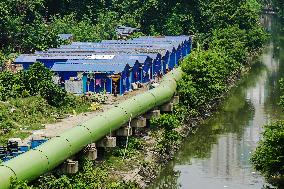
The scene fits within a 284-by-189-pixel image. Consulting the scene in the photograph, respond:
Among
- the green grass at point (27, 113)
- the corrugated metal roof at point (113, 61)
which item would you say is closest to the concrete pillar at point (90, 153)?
the green grass at point (27, 113)

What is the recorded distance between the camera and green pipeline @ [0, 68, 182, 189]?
26391 mm

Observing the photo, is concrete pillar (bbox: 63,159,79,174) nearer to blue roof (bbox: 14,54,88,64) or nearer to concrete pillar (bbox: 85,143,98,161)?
concrete pillar (bbox: 85,143,98,161)

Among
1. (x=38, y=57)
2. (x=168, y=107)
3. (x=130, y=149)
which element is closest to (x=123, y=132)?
(x=130, y=149)

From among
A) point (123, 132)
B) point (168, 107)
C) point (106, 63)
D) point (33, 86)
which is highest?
point (106, 63)

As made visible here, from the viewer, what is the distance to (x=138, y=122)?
42.4 m

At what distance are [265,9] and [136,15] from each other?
77222 millimetres

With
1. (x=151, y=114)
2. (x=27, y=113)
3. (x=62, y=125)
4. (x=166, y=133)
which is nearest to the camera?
(x=62, y=125)

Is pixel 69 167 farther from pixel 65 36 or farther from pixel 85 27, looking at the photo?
pixel 85 27

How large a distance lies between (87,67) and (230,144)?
1335cm

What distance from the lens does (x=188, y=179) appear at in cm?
3853

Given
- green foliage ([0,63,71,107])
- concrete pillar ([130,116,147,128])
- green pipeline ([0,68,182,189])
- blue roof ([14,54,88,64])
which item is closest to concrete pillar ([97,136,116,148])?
green pipeline ([0,68,182,189])

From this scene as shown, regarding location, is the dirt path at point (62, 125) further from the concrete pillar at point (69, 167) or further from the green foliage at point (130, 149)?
the concrete pillar at point (69, 167)

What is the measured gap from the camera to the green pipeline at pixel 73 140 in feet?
86.6

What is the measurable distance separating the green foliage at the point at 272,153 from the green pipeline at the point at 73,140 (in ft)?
26.7
